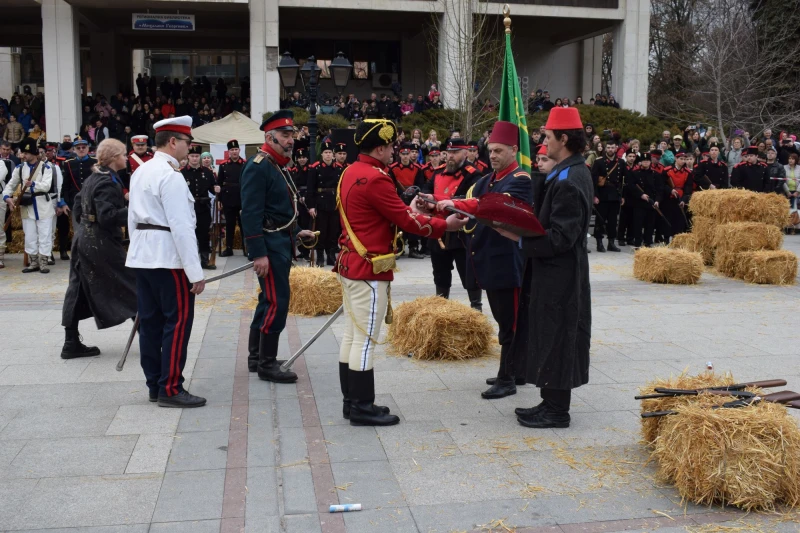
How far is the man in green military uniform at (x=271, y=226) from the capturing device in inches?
249

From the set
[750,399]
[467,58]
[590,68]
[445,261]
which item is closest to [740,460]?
[750,399]

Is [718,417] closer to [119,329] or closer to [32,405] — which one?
[32,405]

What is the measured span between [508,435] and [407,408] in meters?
0.89

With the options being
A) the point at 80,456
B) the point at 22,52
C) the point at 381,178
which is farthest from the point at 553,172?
the point at 22,52

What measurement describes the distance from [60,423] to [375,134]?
9.50 ft

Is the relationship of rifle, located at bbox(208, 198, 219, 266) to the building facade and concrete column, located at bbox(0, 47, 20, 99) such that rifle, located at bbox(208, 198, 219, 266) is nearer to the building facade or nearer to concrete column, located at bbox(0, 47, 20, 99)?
the building facade

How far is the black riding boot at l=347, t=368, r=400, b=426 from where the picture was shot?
552cm

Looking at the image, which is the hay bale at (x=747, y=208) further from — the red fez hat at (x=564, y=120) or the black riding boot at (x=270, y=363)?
the black riding boot at (x=270, y=363)

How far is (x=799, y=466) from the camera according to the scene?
4316 millimetres

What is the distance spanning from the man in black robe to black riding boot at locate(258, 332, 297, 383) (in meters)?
2.15

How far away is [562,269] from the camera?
532 centimetres

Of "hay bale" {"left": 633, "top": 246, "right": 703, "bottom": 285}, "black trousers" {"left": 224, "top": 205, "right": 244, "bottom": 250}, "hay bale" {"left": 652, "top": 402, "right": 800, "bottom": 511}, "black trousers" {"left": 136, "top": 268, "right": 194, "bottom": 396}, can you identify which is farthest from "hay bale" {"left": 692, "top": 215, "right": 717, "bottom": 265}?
"black trousers" {"left": 136, "top": 268, "right": 194, "bottom": 396}

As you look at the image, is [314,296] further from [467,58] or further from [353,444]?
[467,58]

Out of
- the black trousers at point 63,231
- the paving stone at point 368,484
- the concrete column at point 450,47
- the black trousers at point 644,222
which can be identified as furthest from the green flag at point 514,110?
the concrete column at point 450,47
